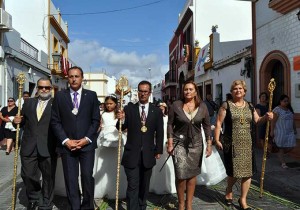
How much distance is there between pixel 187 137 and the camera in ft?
14.8

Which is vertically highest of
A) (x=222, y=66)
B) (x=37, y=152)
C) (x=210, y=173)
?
(x=222, y=66)

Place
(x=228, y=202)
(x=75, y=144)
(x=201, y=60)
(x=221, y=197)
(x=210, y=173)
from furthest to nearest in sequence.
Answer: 1. (x=201, y=60)
2. (x=210, y=173)
3. (x=221, y=197)
4. (x=228, y=202)
5. (x=75, y=144)

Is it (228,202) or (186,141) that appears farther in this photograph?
(228,202)

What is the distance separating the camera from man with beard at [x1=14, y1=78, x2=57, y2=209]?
4.64m

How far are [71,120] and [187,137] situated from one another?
146cm

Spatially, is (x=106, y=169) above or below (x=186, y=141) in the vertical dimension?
below

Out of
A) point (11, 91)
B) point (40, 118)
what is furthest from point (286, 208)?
point (11, 91)

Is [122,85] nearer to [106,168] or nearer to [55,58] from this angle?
[106,168]

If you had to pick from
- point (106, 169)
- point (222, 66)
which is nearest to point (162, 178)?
point (106, 169)

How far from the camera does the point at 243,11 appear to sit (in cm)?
2223

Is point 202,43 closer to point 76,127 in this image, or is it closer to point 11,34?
point 11,34

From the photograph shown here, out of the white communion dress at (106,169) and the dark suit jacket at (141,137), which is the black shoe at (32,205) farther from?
the dark suit jacket at (141,137)

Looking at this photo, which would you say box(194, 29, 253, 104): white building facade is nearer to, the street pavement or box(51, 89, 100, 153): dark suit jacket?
the street pavement

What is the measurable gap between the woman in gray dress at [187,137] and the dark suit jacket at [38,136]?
1.56 m
